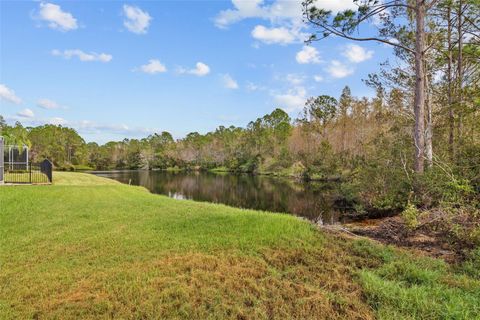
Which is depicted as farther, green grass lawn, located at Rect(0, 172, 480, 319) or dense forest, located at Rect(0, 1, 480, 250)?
dense forest, located at Rect(0, 1, 480, 250)

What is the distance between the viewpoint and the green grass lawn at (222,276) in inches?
134

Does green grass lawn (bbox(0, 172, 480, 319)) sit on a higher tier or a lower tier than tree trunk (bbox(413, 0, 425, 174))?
lower

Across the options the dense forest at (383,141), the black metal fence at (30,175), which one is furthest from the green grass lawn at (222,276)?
the black metal fence at (30,175)

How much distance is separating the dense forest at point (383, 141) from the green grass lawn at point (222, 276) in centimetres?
173

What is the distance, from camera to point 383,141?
18.1m

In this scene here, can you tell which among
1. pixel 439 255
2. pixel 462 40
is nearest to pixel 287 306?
pixel 439 255

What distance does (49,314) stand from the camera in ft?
11.0

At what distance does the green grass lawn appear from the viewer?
134 inches

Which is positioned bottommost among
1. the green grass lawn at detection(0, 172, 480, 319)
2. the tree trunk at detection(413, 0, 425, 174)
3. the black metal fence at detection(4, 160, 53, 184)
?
the green grass lawn at detection(0, 172, 480, 319)

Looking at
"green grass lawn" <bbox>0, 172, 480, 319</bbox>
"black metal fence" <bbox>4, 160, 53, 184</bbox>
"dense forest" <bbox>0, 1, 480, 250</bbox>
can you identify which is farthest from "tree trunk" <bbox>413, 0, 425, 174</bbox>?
"black metal fence" <bbox>4, 160, 53, 184</bbox>

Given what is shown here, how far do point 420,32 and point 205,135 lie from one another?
75717mm

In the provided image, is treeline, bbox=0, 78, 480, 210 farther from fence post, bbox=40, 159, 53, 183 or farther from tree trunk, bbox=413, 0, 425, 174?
fence post, bbox=40, 159, 53, 183

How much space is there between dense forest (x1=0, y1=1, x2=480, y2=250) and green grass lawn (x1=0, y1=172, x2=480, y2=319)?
1727 millimetres

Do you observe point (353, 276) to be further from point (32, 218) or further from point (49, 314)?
point (32, 218)
